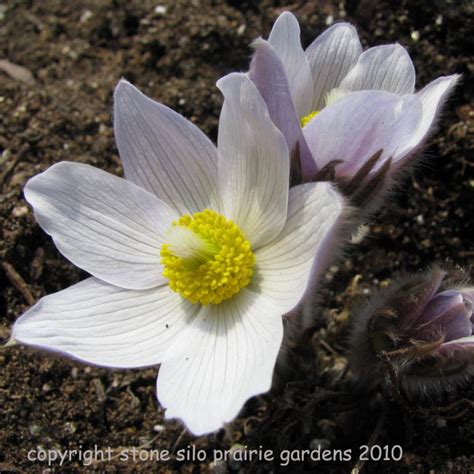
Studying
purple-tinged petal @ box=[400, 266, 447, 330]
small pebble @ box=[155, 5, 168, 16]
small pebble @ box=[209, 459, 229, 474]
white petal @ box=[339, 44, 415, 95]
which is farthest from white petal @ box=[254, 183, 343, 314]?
small pebble @ box=[155, 5, 168, 16]

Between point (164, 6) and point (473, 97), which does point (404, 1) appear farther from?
point (164, 6)

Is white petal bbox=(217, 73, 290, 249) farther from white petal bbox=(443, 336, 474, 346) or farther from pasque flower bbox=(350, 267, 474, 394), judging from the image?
white petal bbox=(443, 336, 474, 346)

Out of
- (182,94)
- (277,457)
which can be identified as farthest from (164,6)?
(277,457)

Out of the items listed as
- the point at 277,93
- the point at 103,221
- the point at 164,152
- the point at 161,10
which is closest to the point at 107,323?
the point at 103,221

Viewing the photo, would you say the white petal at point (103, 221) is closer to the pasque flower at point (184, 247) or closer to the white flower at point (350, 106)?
the pasque flower at point (184, 247)

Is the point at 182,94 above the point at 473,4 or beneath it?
beneath

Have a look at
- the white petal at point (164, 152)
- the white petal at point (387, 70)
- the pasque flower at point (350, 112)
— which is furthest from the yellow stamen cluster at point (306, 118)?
the white petal at point (164, 152)

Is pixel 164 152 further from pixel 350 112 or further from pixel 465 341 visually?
pixel 465 341
